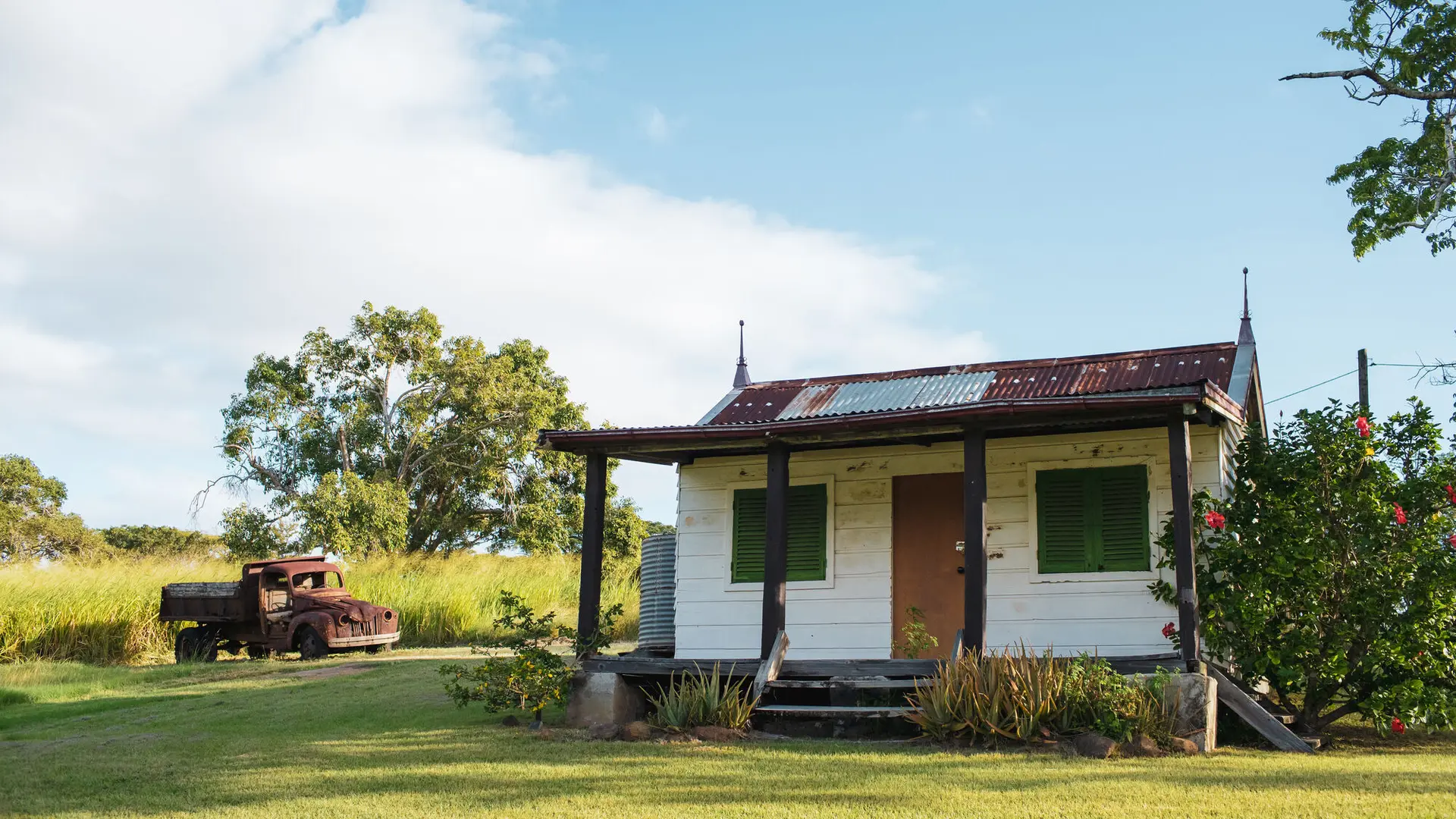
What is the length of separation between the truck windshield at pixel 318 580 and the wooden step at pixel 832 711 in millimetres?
12418

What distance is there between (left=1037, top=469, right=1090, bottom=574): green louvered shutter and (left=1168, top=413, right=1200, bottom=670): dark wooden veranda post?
129 centimetres

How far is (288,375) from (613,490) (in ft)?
30.5

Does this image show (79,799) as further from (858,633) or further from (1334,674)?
(1334,674)

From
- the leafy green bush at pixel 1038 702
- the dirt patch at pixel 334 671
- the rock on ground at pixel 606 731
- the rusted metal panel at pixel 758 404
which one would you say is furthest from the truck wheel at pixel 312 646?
the leafy green bush at pixel 1038 702

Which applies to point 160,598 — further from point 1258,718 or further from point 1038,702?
point 1258,718

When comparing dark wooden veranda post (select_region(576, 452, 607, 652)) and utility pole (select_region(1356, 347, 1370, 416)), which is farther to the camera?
utility pole (select_region(1356, 347, 1370, 416))

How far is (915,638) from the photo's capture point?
10422mm

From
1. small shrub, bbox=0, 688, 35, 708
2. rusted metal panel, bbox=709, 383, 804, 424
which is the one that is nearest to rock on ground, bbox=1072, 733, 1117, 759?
rusted metal panel, bbox=709, 383, 804, 424

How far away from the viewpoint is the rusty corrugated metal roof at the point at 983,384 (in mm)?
11430

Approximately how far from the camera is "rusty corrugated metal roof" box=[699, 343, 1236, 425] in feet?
37.5

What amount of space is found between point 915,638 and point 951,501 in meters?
1.68

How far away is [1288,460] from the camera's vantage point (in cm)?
1005

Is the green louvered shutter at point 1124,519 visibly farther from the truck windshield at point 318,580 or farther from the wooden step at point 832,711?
the truck windshield at point 318,580

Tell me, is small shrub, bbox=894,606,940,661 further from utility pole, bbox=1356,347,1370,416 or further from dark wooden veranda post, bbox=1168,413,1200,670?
utility pole, bbox=1356,347,1370,416
